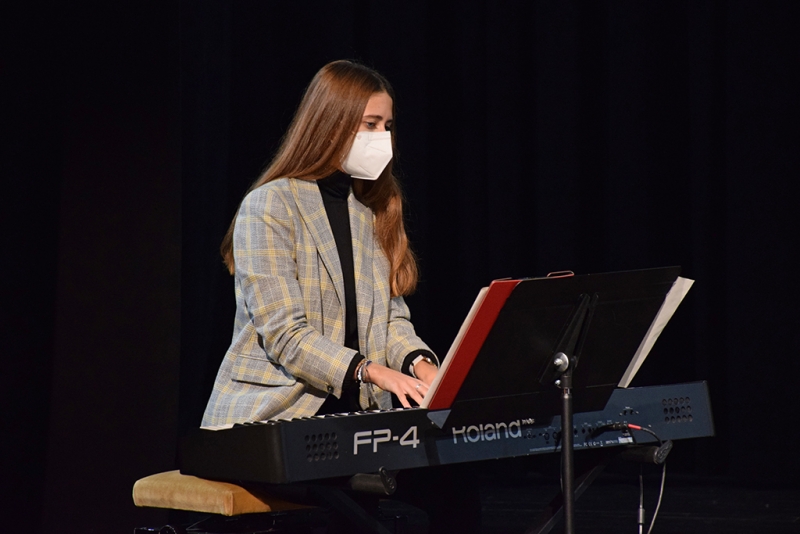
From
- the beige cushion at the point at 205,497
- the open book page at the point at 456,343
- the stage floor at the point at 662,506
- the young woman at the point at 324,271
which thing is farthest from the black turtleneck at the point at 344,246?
the stage floor at the point at 662,506

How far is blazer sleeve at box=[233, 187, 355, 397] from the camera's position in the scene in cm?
197

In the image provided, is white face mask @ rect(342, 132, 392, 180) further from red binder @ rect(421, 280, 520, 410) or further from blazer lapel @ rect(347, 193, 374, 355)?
red binder @ rect(421, 280, 520, 410)

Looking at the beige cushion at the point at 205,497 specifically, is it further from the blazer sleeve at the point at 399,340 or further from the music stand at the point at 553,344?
the blazer sleeve at the point at 399,340

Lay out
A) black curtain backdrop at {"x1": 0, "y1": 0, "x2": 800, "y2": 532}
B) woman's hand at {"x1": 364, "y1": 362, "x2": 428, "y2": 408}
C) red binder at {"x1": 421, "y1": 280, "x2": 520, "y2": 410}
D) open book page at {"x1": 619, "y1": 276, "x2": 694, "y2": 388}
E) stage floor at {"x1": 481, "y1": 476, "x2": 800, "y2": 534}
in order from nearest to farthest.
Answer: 1. red binder at {"x1": 421, "y1": 280, "x2": 520, "y2": 410}
2. open book page at {"x1": 619, "y1": 276, "x2": 694, "y2": 388}
3. woman's hand at {"x1": 364, "y1": 362, "x2": 428, "y2": 408}
4. stage floor at {"x1": 481, "y1": 476, "x2": 800, "y2": 534}
5. black curtain backdrop at {"x1": 0, "y1": 0, "x2": 800, "y2": 532}

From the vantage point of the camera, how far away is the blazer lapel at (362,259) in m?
2.23

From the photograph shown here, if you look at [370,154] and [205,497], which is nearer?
[205,497]

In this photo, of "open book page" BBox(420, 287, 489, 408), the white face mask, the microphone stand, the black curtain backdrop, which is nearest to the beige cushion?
"open book page" BBox(420, 287, 489, 408)

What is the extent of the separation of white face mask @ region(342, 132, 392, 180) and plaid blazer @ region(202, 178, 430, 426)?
11 centimetres

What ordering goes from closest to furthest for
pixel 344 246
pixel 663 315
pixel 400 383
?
pixel 663 315 < pixel 400 383 < pixel 344 246

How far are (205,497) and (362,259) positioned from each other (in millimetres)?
717

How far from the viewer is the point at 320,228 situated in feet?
7.14

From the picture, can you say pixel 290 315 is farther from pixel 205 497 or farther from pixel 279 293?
pixel 205 497

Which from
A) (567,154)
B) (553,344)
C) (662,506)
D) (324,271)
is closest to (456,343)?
(553,344)

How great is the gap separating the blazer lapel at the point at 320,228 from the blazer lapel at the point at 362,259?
0.07 metres
